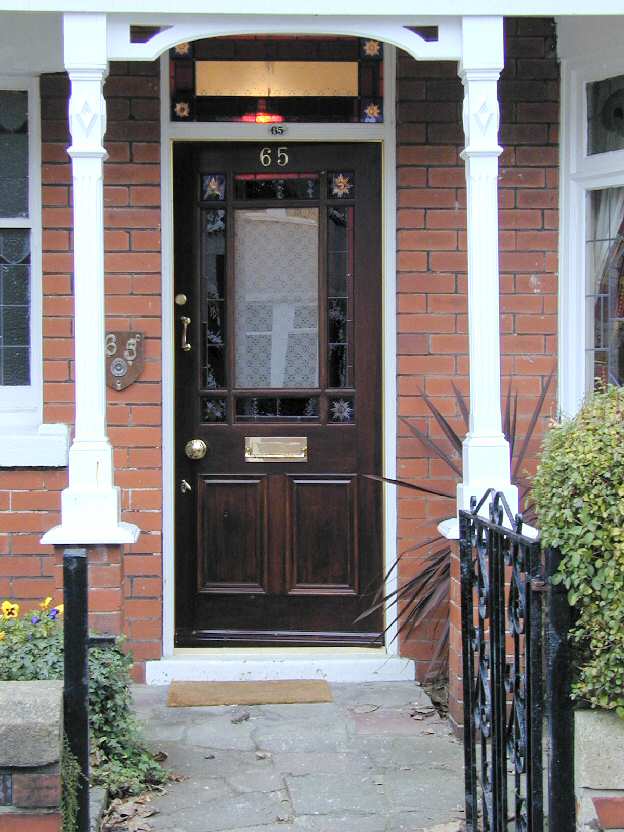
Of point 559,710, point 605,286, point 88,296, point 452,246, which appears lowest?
point 559,710

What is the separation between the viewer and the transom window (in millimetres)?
5840

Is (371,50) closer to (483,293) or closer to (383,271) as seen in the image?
(383,271)

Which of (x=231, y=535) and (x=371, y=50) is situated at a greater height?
(x=371, y=50)

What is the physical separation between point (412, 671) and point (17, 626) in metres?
2.28

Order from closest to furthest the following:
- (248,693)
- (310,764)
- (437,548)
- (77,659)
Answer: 1. (77,659)
2. (310,764)
3. (248,693)
4. (437,548)

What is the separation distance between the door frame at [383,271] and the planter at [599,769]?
108 inches

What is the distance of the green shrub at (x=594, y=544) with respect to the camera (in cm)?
295

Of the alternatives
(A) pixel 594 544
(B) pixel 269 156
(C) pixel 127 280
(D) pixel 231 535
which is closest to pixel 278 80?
(B) pixel 269 156

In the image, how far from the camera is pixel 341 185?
5.89 meters

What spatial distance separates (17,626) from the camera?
426cm

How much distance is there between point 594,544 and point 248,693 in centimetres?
289

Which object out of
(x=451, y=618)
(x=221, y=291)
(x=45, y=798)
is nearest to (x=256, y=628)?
(x=451, y=618)

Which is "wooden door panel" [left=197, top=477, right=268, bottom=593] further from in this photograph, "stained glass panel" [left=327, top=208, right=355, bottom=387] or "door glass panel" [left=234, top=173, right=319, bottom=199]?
"door glass panel" [left=234, top=173, right=319, bottom=199]

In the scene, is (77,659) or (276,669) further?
(276,669)
